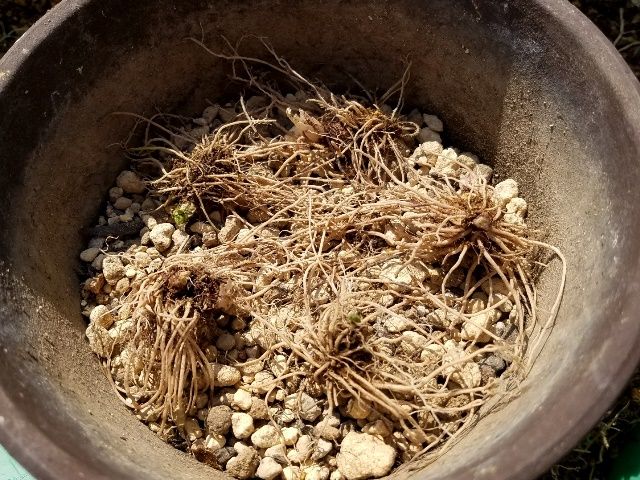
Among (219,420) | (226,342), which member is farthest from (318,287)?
(219,420)

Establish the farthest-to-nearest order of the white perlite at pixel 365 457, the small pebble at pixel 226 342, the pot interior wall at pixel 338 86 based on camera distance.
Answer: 1. the small pebble at pixel 226 342
2. the white perlite at pixel 365 457
3. the pot interior wall at pixel 338 86

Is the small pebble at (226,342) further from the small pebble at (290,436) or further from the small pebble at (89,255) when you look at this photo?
the small pebble at (89,255)

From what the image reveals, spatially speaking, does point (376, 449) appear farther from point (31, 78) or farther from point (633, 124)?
point (31, 78)

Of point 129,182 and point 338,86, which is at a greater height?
point 338,86

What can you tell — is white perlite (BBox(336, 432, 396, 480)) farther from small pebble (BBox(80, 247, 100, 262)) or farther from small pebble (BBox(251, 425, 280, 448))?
small pebble (BBox(80, 247, 100, 262))

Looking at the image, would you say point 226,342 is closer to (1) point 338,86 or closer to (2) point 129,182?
(2) point 129,182

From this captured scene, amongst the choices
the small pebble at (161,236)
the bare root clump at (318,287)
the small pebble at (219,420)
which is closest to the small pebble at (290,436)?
the bare root clump at (318,287)

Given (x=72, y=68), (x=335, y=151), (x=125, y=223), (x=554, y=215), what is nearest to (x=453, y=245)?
(x=554, y=215)
